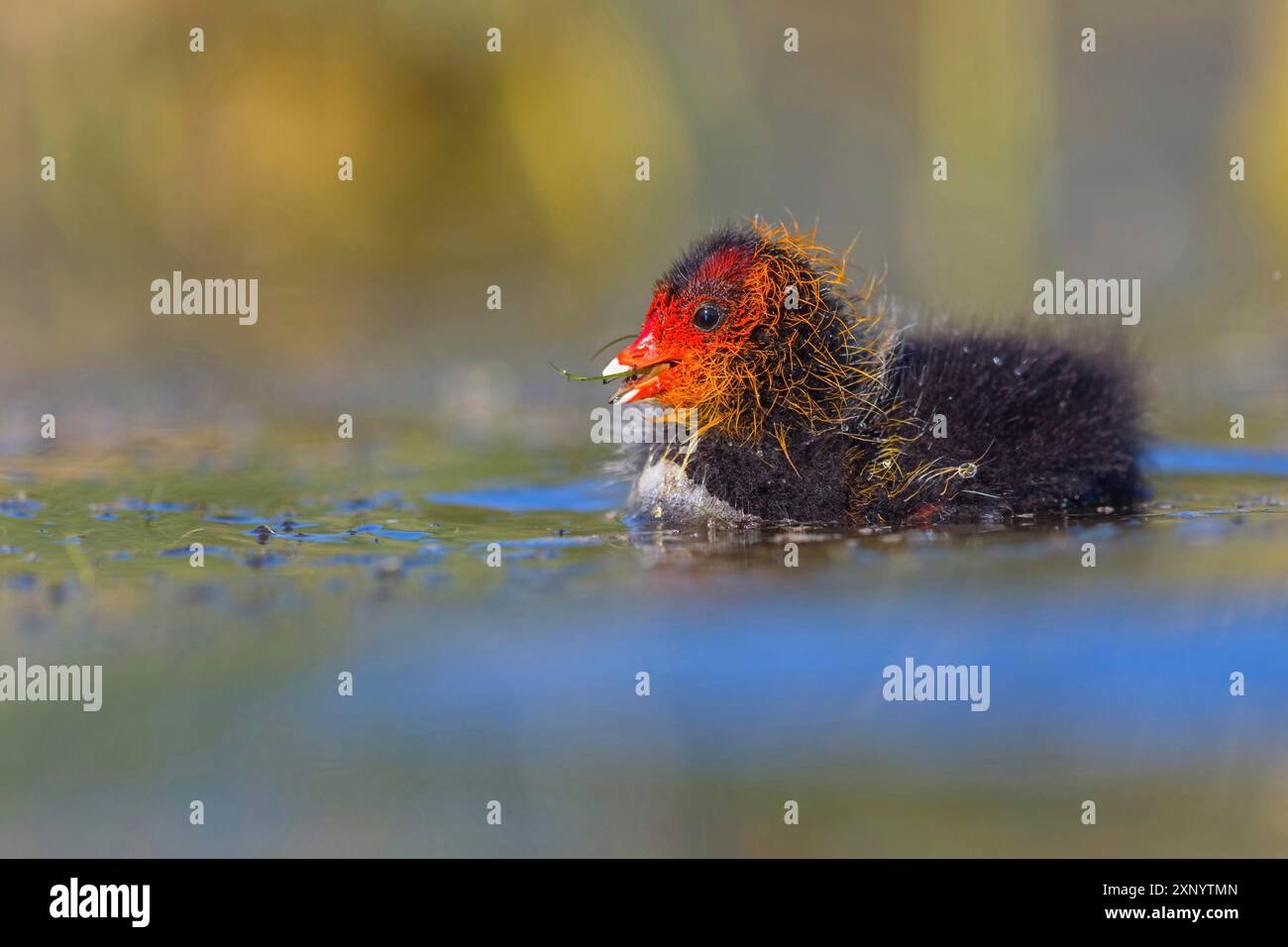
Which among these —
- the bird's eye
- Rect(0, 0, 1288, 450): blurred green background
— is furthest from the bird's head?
Rect(0, 0, 1288, 450): blurred green background

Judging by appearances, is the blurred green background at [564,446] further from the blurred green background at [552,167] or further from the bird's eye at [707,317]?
the bird's eye at [707,317]

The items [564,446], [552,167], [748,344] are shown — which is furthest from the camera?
[552,167]

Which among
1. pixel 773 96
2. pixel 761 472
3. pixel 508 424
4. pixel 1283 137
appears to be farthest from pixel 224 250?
pixel 1283 137

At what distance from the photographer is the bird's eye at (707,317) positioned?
7016 millimetres

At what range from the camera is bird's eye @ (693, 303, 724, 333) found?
7.02 metres

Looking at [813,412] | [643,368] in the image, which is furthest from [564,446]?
[813,412]

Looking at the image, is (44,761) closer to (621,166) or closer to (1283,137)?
(621,166)

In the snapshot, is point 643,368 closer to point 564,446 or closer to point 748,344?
point 748,344

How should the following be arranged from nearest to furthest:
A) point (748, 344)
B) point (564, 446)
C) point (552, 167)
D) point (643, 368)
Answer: point (748, 344) < point (643, 368) < point (564, 446) < point (552, 167)

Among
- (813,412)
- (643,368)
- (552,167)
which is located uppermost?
(552,167)

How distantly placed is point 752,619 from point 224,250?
27.8ft

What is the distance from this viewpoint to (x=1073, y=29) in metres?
14.2

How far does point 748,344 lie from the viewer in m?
7.01

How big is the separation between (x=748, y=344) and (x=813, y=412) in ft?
1.35
